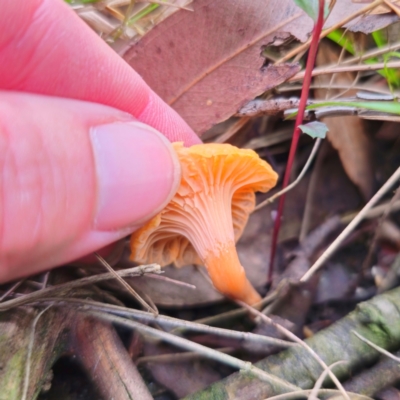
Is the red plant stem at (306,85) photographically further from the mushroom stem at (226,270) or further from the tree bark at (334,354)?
the tree bark at (334,354)

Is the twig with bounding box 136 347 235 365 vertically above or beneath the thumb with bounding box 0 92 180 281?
beneath

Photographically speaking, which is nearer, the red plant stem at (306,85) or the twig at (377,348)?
the twig at (377,348)

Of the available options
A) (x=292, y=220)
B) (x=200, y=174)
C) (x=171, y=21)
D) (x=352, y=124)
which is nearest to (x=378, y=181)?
(x=352, y=124)

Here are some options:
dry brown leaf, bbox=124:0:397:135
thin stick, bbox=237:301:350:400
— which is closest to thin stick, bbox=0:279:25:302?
thin stick, bbox=237:301:350:400

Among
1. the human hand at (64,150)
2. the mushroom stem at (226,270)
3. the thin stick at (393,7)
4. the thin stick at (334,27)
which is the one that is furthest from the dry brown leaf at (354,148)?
the human hand at (64,150)

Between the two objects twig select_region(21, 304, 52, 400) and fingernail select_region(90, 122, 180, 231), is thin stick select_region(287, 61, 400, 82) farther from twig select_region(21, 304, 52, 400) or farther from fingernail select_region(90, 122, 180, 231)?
twig select_region(21, 304, 52, 400)

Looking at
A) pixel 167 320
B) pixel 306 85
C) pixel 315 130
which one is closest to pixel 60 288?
pixel 167 320

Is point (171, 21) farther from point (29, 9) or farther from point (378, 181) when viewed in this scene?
point (378, 181)
